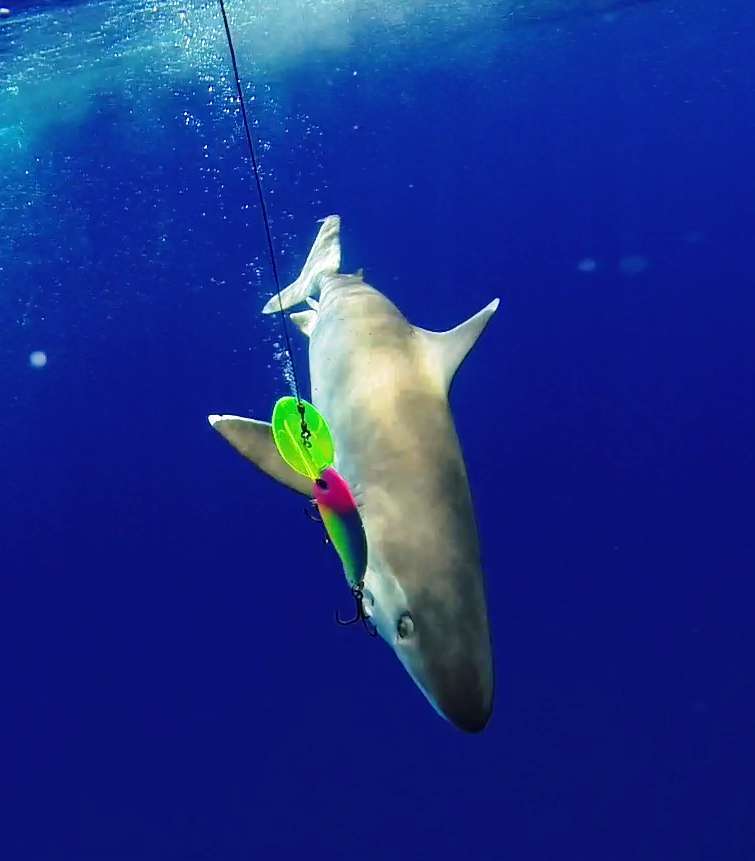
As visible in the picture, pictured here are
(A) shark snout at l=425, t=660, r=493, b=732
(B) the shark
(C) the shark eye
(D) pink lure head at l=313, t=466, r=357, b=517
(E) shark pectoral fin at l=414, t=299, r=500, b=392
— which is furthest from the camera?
(E) shark pectoral fin at l=414, t=299, r=500, b=392

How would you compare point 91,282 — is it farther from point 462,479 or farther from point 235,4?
point 235,4

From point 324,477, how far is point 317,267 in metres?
4.87

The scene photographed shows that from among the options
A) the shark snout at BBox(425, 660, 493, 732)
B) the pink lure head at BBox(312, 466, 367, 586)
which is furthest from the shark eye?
the pink lure head at BBox(312, 466, 367, 586)

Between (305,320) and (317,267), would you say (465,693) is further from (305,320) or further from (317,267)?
(317,267)

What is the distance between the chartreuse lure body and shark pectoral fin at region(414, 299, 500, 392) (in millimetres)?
1180

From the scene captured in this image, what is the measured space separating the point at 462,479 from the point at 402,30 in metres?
20.1

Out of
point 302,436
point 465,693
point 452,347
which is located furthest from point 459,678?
point 452,347

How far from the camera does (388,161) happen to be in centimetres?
1448

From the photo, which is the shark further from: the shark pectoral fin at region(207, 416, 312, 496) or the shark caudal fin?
the shark caudal fin

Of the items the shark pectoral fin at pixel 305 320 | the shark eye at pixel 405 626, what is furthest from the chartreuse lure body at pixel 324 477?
the shark pectoral fin at pixel 305 320

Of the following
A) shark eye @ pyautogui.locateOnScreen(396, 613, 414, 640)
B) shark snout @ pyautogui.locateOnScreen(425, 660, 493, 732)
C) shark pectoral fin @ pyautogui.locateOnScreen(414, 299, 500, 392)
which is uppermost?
shark pectoral fin @ pyautogui.locateOnScreen(414, 299, 500, 392)

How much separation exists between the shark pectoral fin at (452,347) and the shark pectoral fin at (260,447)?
40.8 inches

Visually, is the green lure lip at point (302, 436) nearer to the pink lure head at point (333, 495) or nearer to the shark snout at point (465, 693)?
the pink lure head at point (333, 495)

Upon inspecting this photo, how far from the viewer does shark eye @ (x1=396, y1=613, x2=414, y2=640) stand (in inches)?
143
